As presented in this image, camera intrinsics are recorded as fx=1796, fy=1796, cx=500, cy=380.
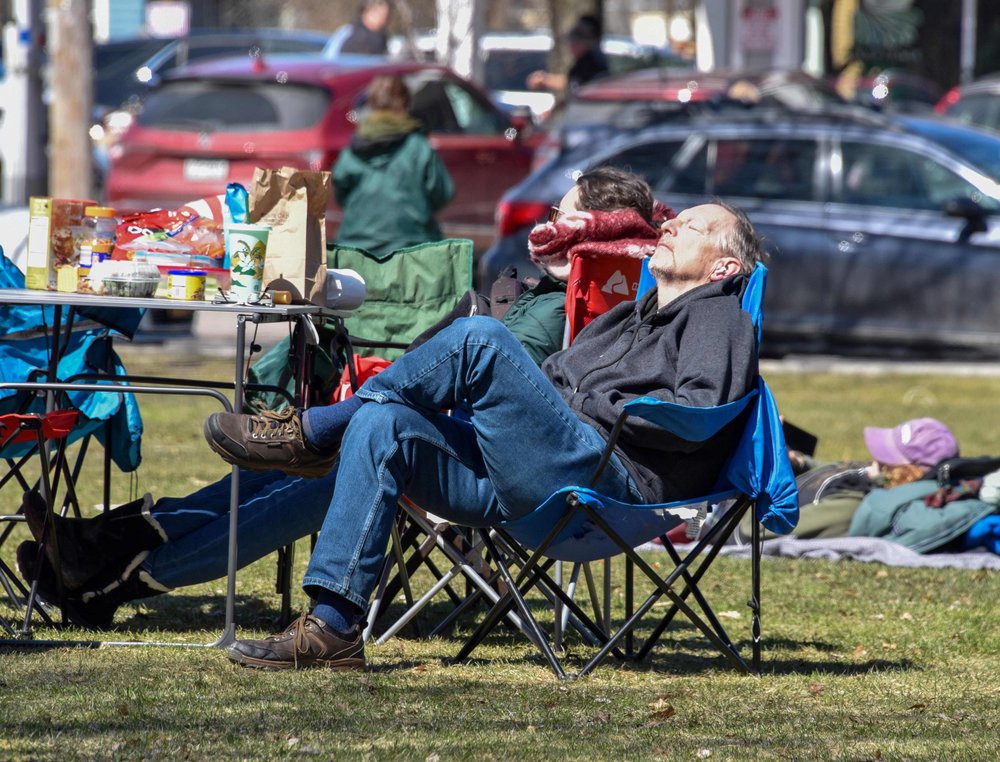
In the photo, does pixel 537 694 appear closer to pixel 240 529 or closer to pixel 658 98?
pixel 240 529

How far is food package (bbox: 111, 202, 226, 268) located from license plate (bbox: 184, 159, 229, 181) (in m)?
9.46

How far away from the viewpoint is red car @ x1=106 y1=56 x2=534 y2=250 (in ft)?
47.2

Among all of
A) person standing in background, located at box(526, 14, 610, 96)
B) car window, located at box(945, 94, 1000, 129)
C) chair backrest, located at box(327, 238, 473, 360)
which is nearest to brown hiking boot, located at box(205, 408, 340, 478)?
chair backrest, located at box(327, 238, 473, 360)

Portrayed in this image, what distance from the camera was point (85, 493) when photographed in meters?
7.34

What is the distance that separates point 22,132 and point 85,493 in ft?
33.4

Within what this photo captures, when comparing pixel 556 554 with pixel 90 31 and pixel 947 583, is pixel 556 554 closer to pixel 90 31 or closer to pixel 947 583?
pixel 947 583

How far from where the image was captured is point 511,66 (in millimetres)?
24562

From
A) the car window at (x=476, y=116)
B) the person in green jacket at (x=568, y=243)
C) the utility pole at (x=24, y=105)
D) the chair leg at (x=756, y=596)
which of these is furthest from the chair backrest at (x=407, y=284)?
the utility pole at (x=24, y=105)

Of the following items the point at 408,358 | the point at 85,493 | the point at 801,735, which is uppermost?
the point at 408,358

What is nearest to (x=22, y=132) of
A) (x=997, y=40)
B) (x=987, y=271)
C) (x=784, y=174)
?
(x=784, y=174)

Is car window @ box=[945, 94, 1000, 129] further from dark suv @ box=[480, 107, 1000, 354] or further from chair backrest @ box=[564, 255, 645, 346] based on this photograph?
chair backrest @ box=[564, 255, 645, 346]

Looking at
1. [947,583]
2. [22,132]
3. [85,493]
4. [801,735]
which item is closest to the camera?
[801,735]

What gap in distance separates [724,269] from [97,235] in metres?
1.76

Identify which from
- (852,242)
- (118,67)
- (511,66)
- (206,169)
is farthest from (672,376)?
(511,66)
